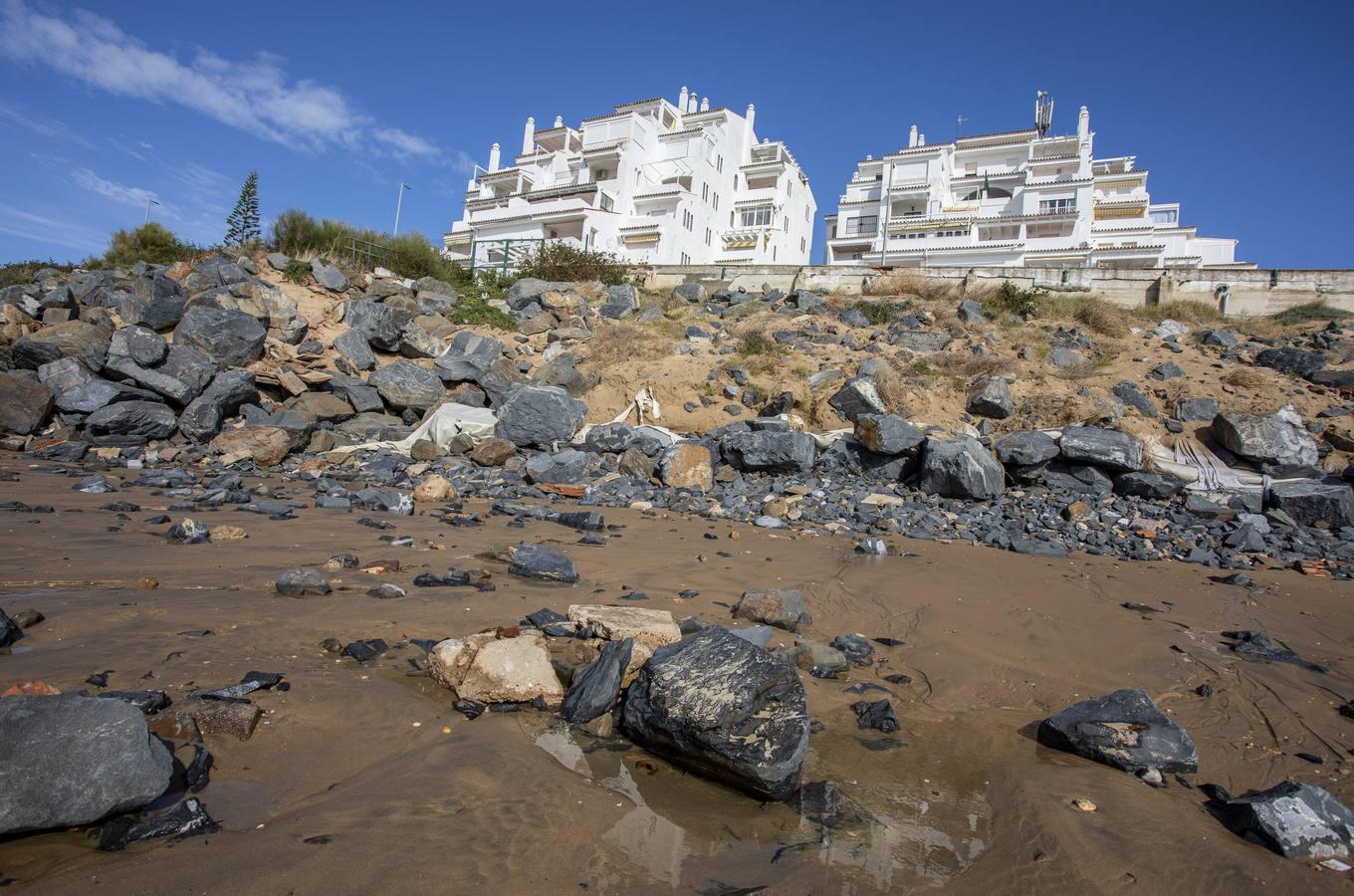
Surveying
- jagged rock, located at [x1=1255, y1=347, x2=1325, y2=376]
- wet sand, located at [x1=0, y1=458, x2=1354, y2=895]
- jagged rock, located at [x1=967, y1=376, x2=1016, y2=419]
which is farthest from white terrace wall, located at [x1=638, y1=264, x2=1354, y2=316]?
wet sand, located at [x1=0, y1=458, x2=1354, y2=895]

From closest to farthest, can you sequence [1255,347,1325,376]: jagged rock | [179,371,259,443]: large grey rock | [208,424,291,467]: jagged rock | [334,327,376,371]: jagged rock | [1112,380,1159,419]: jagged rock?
[208,424,291,467]: jagged rock
[179,371,259,443]: large grey rock
[1112,380,1159,419]: jagged rock
[1255,347,1325,376]: jagged rock
[334,327,376,371]: jagged rock

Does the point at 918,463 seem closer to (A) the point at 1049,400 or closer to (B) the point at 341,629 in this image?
(A) the point at 1049,400

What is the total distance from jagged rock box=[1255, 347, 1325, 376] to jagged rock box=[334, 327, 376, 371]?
55.2 feet

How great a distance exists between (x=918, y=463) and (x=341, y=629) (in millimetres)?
8073

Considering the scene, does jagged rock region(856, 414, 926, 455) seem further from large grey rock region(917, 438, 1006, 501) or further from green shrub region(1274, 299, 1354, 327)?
green shrub region(1274, 299, 1354, 327)

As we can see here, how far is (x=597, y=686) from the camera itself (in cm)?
281

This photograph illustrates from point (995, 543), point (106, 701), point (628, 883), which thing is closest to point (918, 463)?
point (995, 543)

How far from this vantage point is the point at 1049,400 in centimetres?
1070

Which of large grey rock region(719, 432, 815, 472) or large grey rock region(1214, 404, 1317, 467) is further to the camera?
large grey rock region(719, 432, 815, 472)

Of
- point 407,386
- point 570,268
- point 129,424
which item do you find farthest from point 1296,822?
point 570,268

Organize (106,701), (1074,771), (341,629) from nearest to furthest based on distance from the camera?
(106,701) < (1074,771) < (341,629)

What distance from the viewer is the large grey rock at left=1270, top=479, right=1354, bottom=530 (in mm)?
7992

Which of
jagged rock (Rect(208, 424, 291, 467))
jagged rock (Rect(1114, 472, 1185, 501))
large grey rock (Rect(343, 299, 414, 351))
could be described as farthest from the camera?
large grey rock (Rect(343, 299, 414, 351))

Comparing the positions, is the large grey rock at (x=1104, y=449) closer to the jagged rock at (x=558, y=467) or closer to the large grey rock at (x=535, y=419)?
the jagged rock at (x=558, y=467)
